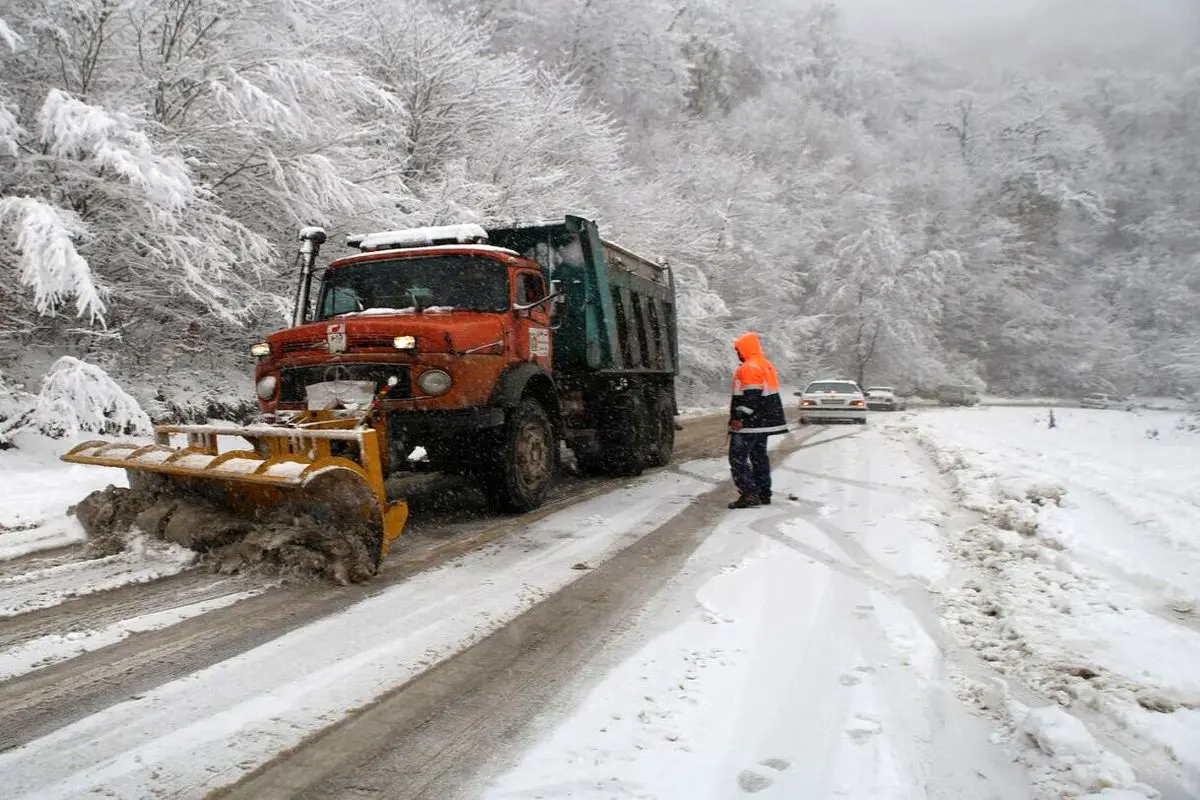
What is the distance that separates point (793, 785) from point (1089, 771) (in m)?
0.92

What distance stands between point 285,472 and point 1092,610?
4.44m

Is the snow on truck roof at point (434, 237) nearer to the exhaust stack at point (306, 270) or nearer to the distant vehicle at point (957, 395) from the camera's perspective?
the exhaust stack at point (306, 270)

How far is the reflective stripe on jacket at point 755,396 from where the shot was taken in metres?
7.09

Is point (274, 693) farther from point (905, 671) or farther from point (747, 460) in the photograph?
point (747, 460)

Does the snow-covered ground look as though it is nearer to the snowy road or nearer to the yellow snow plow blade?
the snowy road

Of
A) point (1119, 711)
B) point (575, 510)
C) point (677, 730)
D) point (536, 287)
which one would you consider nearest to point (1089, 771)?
point (1119, 711)

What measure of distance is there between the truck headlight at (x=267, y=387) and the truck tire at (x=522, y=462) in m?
1.83

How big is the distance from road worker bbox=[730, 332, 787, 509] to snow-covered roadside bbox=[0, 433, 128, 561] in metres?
5.42

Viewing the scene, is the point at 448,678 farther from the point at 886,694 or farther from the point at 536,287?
the point at 536,287

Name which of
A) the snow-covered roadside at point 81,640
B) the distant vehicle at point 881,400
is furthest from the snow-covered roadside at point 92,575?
the distant vehicle at point 881,400

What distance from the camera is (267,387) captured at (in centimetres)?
598

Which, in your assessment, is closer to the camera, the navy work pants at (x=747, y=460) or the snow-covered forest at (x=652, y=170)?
the navy work pants at (x=747, y=460)

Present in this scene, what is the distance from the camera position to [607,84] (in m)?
32.0

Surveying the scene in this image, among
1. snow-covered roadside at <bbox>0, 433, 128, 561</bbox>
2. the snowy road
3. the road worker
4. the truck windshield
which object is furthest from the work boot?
snow-covered roadside at <bbox>0, 433, 128, 561</bbox>
